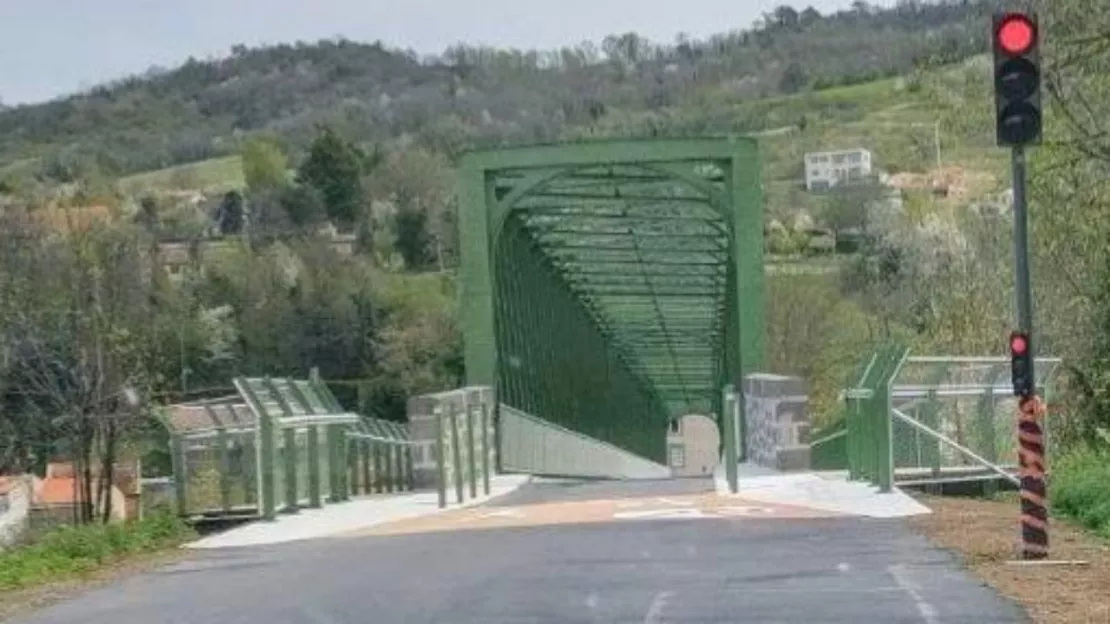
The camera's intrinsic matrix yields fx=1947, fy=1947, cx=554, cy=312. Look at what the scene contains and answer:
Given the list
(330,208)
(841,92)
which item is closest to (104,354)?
(330,208)

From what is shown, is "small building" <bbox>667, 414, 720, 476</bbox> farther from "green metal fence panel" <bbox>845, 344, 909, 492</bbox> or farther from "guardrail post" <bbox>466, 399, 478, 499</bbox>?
"green metal fence panel" <bbox>845, 344, 909, 492</bbox>

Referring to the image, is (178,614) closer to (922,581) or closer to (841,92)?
(922,581)

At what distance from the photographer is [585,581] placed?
12.8 meters

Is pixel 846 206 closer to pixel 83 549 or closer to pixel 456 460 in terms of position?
pixel 456 460

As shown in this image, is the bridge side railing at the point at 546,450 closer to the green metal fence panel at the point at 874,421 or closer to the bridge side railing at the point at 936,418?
the green metal fence panel at the point at 874,421

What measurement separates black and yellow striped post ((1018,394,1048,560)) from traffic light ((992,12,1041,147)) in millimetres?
1901

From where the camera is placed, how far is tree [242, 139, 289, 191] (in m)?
106

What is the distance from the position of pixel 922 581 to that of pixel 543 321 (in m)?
37.6

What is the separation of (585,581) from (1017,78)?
176 inches

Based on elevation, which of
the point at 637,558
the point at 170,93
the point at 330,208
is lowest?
the point at 637,558

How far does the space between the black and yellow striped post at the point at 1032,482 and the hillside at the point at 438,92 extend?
8072 centimetres

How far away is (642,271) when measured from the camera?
5603 cm

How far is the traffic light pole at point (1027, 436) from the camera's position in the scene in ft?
43.6

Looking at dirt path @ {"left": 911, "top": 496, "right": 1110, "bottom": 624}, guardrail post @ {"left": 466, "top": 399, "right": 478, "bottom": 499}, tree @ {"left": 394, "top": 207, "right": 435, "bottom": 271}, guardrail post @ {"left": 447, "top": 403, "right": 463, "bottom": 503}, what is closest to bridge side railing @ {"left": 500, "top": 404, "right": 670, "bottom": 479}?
guardrail post @ {"left": 466, "top": 399, "right": 478, "bottom": 499}
